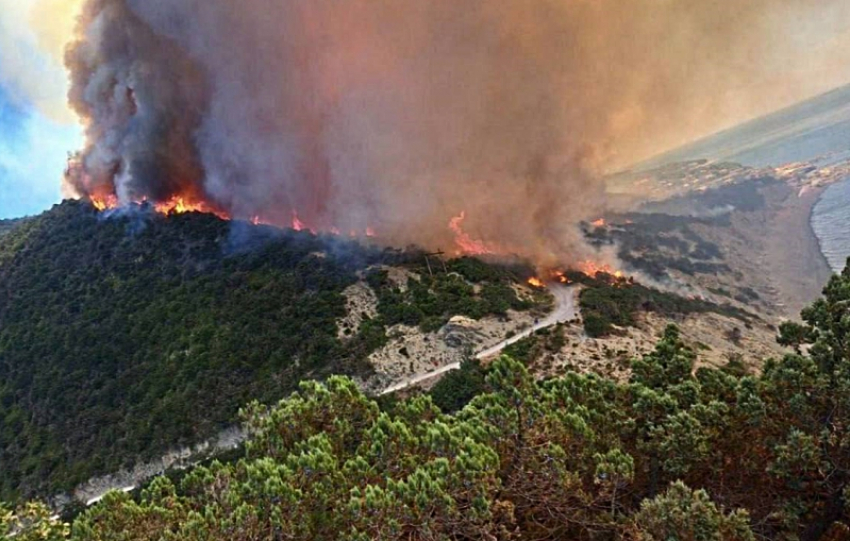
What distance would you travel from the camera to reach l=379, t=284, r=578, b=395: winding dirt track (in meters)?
59.4

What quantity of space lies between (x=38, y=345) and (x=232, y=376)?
33.6 m

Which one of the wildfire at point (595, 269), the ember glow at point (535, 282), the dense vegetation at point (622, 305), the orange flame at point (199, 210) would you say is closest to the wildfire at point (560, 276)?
the dense vegetation at point (622, 305)

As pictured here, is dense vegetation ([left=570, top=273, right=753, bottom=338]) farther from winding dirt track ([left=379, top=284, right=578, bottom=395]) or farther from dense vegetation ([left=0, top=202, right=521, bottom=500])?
dense vegetation ([left=0, top=202, right=521, bottom=500])

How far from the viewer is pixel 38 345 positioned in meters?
76.3

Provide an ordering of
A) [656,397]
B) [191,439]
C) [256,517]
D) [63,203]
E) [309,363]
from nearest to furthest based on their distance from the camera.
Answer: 1. [256,517]
2. [656,397]
3. [191,439]
4. [309,363]
5. [63,203]

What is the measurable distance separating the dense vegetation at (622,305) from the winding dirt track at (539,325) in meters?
1.66

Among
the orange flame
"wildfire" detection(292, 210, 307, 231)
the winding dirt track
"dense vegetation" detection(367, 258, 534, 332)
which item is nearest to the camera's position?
the winding dirt track

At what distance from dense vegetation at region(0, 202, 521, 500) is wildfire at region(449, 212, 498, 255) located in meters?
10.7

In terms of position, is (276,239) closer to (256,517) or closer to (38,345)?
(38,345)

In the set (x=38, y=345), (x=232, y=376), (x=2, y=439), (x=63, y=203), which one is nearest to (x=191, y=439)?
(x=232, y=376)

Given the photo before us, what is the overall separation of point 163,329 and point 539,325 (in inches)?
1887

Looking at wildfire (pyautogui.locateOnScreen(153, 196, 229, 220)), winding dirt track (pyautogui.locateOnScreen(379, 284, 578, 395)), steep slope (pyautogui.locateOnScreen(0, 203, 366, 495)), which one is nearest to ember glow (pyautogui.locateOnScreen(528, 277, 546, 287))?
winding dirt track (pyautogui.locateOnScreen(379, 284, 578, 395))

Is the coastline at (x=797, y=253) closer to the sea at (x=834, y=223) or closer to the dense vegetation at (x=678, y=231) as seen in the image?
the sea at (x=834, y=223)

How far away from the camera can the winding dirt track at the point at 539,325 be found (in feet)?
195
